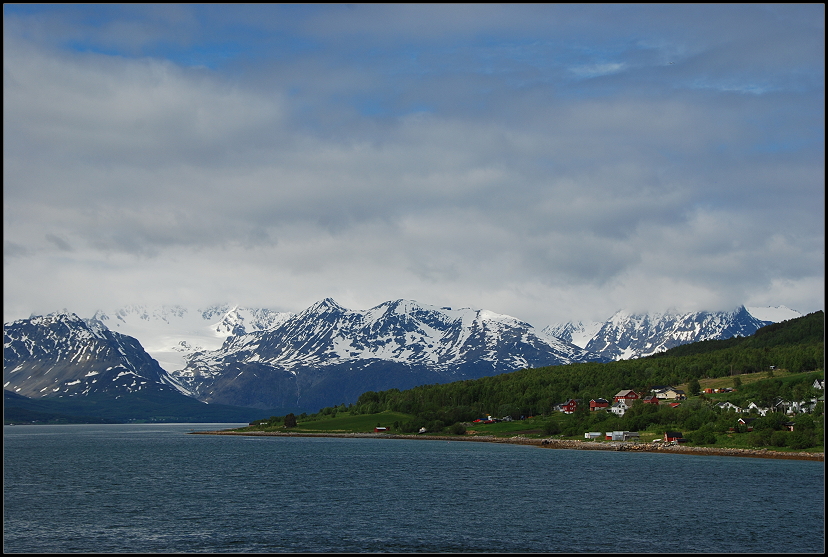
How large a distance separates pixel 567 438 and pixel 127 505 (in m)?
117

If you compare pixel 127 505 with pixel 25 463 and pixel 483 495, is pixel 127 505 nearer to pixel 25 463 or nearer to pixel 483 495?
pixel 483 495

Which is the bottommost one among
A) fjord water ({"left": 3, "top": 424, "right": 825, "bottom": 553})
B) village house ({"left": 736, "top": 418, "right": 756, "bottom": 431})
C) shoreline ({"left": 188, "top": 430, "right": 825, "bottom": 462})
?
shoreline ({"left": 188, "top": 430, "right": 825, "bottom": 462})

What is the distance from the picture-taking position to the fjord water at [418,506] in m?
55.7

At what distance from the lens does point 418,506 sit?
239 feet

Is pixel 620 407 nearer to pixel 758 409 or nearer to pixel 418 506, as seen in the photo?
pixel 758 409

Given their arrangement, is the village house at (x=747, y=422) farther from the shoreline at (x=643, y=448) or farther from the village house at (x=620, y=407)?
the village house at (x=620, y=407)

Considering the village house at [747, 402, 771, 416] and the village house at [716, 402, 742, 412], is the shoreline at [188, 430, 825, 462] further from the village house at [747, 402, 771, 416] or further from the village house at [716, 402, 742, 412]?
the village house at [747, 402, 771, 416]

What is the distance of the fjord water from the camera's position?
2192 inches

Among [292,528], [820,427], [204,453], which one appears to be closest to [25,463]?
[204,453]

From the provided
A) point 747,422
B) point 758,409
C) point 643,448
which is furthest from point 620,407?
point 643,448

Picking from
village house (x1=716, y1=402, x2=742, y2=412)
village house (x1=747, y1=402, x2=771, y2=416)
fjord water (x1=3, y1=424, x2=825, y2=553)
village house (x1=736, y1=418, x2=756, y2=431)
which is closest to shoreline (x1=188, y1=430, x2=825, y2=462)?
fjord water (x1=3, y1=424, x2=825, y2=553)

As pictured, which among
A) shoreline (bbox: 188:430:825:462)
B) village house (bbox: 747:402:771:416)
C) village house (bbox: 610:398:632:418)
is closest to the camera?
shoreline (bbox: 188:430:825:462)

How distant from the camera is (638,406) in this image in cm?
17462

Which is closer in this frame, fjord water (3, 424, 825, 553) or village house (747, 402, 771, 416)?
fjord water (3, 424, 825, 553)
